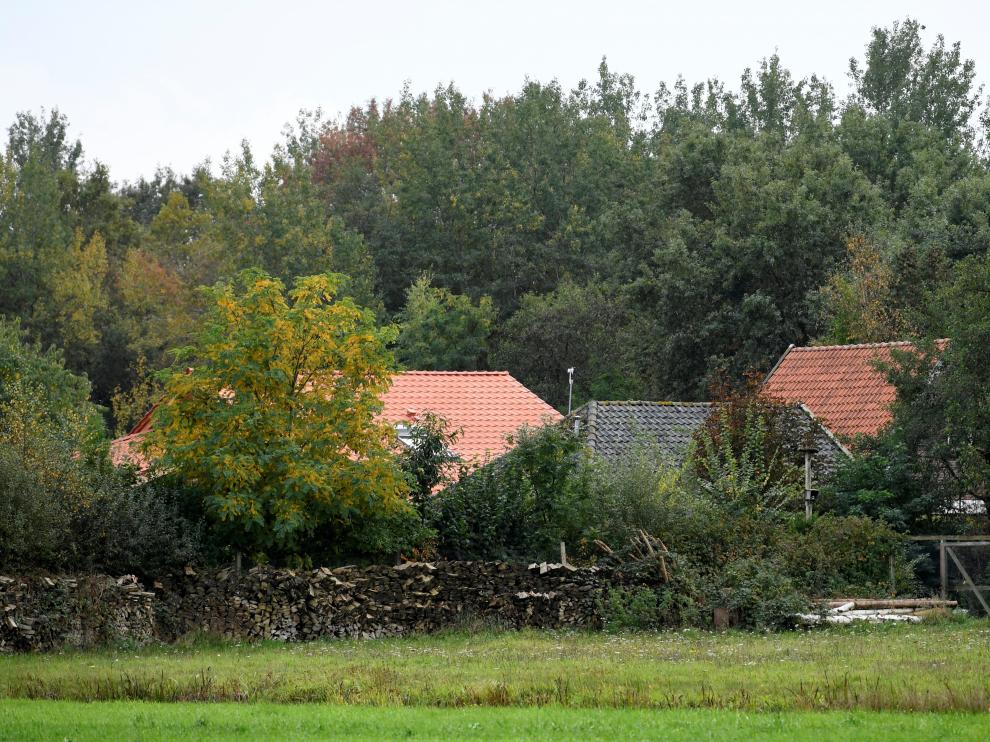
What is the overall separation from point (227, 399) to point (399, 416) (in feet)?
50.4

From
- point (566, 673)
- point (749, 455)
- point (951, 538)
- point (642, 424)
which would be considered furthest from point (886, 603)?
point (642, 424)

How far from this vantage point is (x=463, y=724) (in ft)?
43.7

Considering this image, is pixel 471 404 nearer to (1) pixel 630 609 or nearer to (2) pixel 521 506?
(2) pixel 521 506

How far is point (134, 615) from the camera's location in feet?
72.0

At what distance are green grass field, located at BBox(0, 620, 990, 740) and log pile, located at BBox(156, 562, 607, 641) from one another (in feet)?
5.33

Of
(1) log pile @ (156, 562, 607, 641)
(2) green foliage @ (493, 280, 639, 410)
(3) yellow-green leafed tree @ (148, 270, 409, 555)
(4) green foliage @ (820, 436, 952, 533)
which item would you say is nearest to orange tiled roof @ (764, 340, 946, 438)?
(4) green foliage @ (820, 436, 952, 533)

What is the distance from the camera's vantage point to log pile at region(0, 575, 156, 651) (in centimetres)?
2055

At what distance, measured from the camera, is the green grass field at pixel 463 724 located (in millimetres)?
12570

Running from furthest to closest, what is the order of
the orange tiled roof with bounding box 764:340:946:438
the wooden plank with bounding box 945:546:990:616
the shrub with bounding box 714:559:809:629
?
the orange tiled roof with bounding box 764:340:946:438
the wooden plank with bounding box 945:546:990:616
the shrub with bounding box 714:559:809:629

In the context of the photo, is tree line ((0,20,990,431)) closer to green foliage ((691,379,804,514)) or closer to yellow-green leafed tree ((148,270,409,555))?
green foliage ((691,379,804,514))

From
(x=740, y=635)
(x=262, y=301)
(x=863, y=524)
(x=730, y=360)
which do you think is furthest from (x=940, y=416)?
Result: (x=730, y=360)

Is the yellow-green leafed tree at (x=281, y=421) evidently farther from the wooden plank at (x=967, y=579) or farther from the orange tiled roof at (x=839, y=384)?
the orange tiled roof at (x=839, y=384)

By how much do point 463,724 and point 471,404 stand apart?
90.9 feet

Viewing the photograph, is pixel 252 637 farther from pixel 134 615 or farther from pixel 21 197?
pixel 21 197
